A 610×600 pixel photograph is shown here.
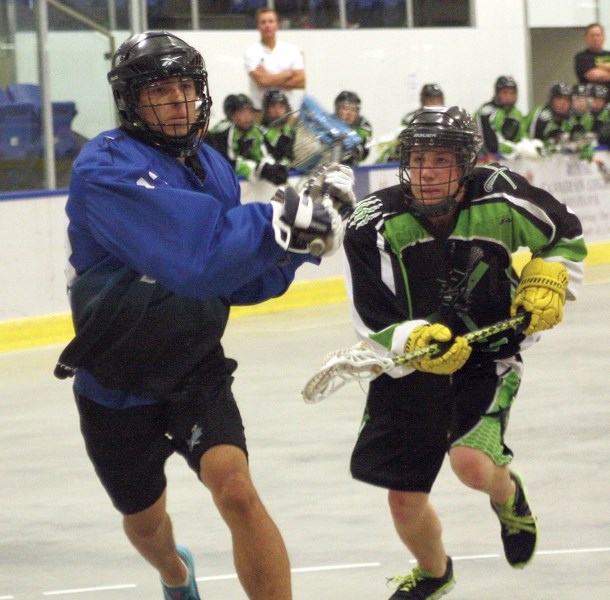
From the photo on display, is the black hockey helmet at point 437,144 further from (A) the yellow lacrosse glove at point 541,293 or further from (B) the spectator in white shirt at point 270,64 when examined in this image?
(B) the spectator in white shirt at point 270,64

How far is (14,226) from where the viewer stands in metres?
8.58

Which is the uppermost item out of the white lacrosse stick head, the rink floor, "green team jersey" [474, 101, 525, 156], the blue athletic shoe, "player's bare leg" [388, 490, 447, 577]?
"green team jersey" [474, 101, 525, 156]

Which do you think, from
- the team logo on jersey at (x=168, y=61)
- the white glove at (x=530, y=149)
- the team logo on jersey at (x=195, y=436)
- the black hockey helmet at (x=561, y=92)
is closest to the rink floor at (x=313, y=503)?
the team logo on jersey at (x=195, y=436)

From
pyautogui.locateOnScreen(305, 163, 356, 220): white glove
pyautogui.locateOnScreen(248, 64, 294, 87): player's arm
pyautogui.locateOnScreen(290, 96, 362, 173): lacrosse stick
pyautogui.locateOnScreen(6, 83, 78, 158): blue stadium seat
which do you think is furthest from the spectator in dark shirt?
pyautogui.locateOnScreen(305, 163, 356, 220): white glove

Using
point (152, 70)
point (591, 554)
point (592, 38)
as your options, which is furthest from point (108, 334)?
point (592, 38)

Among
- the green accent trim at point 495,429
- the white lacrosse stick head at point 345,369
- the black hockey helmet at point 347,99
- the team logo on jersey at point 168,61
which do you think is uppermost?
the team logo on jersey at point 168,61

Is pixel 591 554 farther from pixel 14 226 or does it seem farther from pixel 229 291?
pixel 14 226

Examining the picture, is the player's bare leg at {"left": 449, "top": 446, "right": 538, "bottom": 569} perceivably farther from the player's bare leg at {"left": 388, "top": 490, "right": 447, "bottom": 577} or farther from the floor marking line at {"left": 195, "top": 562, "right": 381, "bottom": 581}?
the floor marking line at {"left": 195, "top": 562, "right": 381, "bottom": 581}

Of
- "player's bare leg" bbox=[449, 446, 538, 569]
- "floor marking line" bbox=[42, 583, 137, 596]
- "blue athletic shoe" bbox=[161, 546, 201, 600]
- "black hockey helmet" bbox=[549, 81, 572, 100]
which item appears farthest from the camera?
"black hockey helmet" bbox=[549, 81, 572, 100]

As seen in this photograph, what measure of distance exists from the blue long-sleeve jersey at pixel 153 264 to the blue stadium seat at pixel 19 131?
5714 mm

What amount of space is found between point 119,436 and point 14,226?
17.7 feet

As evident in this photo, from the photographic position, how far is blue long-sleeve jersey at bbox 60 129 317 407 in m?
2.90

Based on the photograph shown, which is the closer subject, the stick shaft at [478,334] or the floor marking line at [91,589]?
the stick shaft at [478,334]

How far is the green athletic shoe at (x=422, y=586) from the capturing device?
3.81 meters
